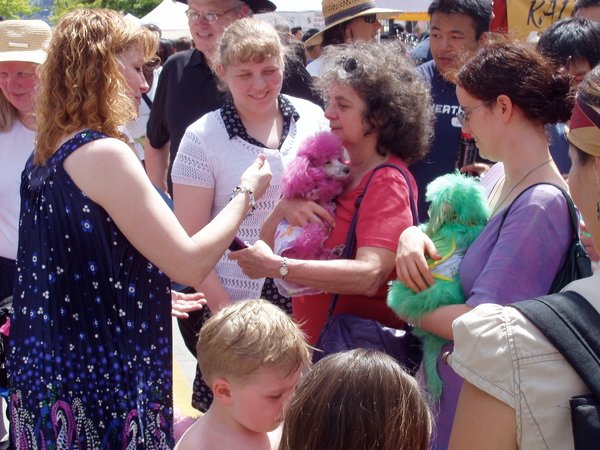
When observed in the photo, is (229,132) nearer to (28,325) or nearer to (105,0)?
(28,325)

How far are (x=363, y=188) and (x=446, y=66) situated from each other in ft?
5.30

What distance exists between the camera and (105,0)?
125 ft

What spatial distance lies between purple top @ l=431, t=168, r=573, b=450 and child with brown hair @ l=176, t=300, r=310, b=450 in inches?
21.9

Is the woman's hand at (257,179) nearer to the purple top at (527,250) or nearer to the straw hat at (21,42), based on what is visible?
the purple top at (527,250)

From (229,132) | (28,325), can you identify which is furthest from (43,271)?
(229,132)

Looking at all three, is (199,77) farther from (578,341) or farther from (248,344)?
(578,341)

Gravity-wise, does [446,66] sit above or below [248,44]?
below

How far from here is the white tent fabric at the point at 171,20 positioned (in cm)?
1769

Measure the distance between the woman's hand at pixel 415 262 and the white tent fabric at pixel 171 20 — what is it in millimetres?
15380

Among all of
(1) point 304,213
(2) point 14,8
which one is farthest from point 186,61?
(2) point 14,8

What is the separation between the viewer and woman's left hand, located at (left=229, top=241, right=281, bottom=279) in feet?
9.29

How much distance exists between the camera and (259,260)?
2.85 metres

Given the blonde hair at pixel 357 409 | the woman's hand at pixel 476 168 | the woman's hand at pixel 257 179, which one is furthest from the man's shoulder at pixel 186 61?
the blonde hair at pixel 357 409

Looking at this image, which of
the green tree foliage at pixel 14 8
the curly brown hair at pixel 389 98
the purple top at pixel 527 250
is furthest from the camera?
the green tree foliage at pixel 14 8
